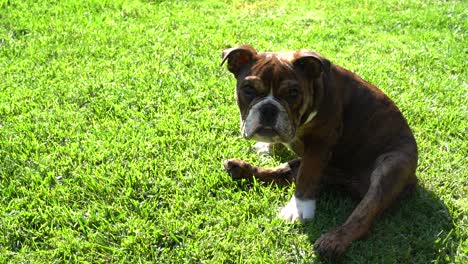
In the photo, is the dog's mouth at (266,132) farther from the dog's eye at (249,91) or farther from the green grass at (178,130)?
the green grass at (178,130)

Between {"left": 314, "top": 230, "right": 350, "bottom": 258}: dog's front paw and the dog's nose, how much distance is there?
919 millimetres

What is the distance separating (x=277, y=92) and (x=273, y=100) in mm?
76

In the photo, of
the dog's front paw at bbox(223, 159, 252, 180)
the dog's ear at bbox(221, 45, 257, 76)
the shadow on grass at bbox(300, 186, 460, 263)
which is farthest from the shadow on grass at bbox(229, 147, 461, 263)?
the dog's ear at bbox(221, 45, 257, 76)

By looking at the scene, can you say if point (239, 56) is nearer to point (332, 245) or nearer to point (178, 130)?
point (178, 130)

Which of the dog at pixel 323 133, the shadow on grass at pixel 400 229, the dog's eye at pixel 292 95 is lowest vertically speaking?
the shadow on grass at pixel 400 229

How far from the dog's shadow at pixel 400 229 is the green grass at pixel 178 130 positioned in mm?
13

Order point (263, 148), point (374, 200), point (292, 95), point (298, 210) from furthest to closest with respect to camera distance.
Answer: point (263, 148) → point (298, 210) → point (292, 95) → point (374, 200)

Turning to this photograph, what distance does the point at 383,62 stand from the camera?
6824 millimetres

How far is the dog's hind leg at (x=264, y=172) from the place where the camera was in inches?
179

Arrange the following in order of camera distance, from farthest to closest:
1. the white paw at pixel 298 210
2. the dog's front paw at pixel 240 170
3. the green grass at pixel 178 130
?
the dog's front paw at pixel 240 170 < the white paw at pixel 298 210 < the green grass at pixel 178 130

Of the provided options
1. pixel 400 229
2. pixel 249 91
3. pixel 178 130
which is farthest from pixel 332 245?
pixel 178 130

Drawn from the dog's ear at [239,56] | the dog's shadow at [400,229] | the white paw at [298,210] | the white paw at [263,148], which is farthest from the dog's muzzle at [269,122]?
the white paw at [263,148]

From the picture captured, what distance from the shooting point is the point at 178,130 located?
17.4ft

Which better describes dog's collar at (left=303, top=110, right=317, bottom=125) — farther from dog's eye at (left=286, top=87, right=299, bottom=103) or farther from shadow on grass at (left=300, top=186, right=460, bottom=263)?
shadow on grass at (left=300, top=186, right=460, bottom=263)
